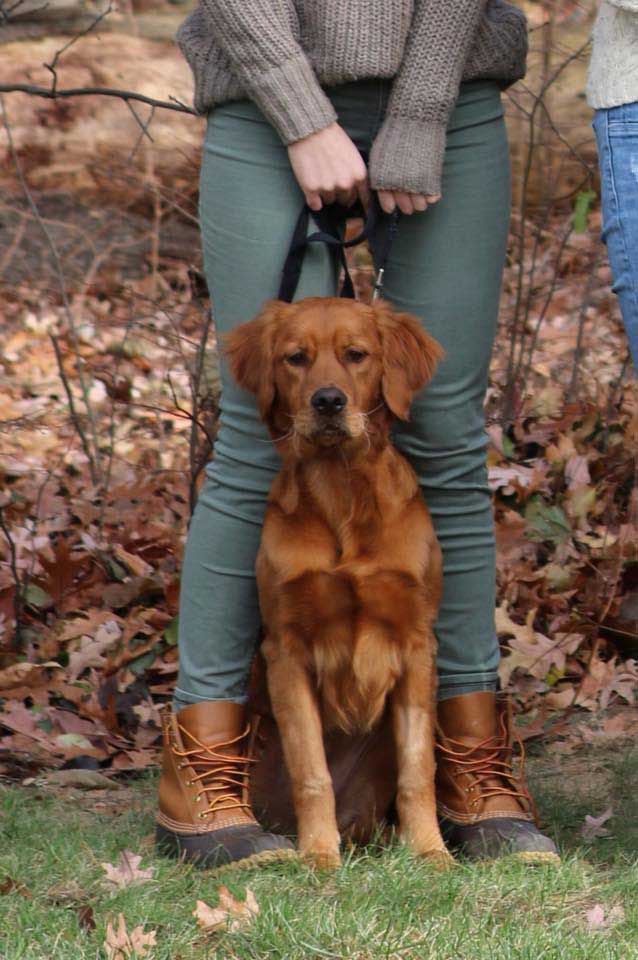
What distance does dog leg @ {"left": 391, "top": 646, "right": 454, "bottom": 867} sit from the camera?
10.8 feet

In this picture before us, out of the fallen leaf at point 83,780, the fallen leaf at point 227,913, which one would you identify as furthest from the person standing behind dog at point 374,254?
the fallen leaf at point 83,780

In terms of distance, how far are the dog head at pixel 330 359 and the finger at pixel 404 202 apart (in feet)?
0.80

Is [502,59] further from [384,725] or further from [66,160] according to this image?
[66,160]

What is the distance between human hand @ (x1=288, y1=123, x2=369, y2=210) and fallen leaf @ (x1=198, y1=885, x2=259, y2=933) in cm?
149

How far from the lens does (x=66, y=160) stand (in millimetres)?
8883

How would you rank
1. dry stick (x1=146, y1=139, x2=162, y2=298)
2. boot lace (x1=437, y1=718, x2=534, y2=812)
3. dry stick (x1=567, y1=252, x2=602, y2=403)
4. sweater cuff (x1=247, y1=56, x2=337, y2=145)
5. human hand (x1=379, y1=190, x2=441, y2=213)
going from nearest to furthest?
sweater cuff (x1=247, y1=56, x2=337, y2=145), human hand (x1=379, y1=190, x2=441, y2=213), boot lace (x1=437, y1=718, x2=534, y2=812), dry stick (x1=567, y1=252, x2=602, y2=403), dry stick (x1=146, y1=139, x2=162, y2=298)

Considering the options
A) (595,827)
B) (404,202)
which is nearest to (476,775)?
(595,827)

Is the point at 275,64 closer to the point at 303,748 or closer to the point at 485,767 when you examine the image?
the point at 303,748

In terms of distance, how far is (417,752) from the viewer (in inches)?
131

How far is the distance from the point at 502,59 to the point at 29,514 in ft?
10.2

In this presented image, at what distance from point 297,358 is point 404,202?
0.43 metres

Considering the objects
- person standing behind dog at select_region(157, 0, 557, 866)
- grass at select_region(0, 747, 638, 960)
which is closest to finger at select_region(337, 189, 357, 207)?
person standing behind dog at select_region(157, 0, 557, 866)

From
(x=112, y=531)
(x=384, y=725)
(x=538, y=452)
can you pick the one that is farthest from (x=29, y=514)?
(x=384, y=725)

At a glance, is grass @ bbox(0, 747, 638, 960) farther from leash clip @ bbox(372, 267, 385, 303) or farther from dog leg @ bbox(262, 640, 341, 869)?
leash clip @ bbox(372, 267, 385, 303)
